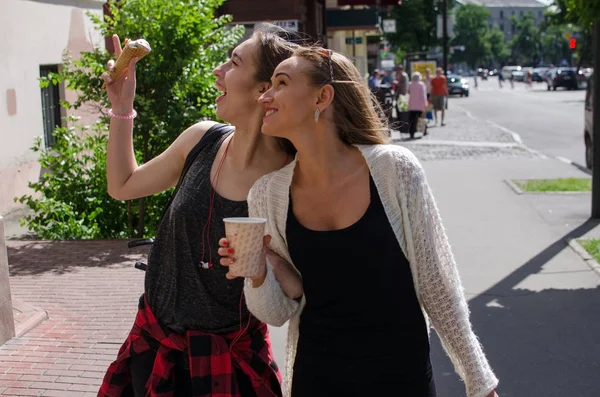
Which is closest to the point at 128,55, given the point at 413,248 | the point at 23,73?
the point at 413,248

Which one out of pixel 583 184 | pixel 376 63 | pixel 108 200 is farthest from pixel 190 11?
pixel 376 63

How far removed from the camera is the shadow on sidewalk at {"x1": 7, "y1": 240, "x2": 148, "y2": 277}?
8609 mm

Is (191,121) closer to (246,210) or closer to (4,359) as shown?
(4,359)

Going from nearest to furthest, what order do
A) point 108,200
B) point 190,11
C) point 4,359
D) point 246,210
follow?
1. point 246,210
2. point 4,359
3. point 190,11
4. point 108,200

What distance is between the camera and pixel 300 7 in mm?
20719

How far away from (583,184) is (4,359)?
33.0 feet

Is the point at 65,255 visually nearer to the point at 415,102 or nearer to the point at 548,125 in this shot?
the point at 415,102

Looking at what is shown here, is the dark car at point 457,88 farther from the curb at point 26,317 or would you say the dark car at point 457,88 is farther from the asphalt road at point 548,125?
the curb at point 26,317

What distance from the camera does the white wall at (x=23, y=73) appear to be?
41.3 feet

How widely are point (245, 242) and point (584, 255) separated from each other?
23.2 ft

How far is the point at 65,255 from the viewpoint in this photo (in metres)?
9.13

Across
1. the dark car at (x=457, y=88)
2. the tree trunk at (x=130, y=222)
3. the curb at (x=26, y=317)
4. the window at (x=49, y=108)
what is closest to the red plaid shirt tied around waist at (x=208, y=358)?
the curb at (x=26, y=317)

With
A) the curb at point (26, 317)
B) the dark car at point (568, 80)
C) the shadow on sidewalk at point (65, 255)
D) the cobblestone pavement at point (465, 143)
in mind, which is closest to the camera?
the curb at point (26, 317)

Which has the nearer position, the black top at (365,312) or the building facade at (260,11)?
the black top at (365,312)
